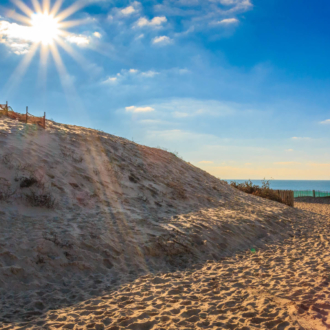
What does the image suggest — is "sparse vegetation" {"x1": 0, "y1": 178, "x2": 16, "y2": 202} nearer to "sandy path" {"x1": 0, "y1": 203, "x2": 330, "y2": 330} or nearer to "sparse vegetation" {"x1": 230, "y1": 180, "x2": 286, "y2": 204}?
"sandy path" {"x1": 0, "y1": 203, "x2": 330, "y2": 330}

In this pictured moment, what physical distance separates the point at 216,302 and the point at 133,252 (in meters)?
2.36

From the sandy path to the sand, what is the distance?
0.02 metres

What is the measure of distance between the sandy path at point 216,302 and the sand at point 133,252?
17mm

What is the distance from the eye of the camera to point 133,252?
5902mm

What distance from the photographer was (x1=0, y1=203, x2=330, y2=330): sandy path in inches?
135

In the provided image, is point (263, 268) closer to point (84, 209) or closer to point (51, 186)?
point (84, 209)

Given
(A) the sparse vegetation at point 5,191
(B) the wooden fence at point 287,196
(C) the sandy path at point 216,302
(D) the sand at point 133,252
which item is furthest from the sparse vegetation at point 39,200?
(B) the wooden fence at point 287,196

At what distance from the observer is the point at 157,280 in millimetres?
4973

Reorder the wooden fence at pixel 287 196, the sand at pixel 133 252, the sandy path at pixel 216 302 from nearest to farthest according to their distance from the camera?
the sandy path at pixel 216 302 → the sand at pixel 133 252 → the wooden fence at pixel 287 196

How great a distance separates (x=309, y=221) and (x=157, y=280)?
908cm

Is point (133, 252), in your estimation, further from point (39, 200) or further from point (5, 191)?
point (5, 191)

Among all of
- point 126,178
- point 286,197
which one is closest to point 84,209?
point 126,178

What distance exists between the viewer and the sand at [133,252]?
3703mm

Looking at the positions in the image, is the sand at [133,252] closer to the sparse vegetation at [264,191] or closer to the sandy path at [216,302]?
the sandy path at [216,302]
